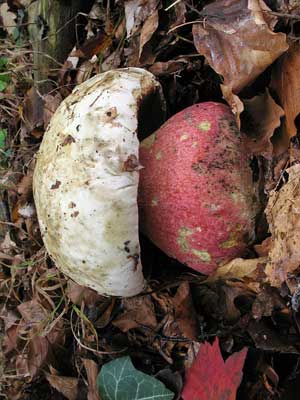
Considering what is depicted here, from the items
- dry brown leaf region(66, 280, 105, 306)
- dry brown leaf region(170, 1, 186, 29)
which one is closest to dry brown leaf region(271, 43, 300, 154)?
dry brown leaf region(170, 1, 186, 29)

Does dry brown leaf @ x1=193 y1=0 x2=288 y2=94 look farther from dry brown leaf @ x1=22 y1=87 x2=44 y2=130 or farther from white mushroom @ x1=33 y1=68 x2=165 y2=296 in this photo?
dry brown leaf @ x1=22 y1=87 x2=44 y2=130

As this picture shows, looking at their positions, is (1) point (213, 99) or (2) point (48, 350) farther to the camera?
(2) point (48, 350)

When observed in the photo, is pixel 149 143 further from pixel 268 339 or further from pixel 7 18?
pixel 7 18

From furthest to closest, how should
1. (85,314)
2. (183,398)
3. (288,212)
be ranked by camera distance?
1. (85,314)
2. (183,398)
3. (288,212)

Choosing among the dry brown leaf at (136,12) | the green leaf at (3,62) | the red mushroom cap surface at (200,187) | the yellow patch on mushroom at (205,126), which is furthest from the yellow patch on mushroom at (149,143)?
the green leaf at (3,62)

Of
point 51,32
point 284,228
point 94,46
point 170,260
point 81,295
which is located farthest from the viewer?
point 51,32

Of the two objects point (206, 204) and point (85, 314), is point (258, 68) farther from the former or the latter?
point (85, 314)

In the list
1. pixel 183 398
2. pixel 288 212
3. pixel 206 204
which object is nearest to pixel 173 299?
pixel 183 398

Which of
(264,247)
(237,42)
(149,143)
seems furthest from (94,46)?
(264,247)
